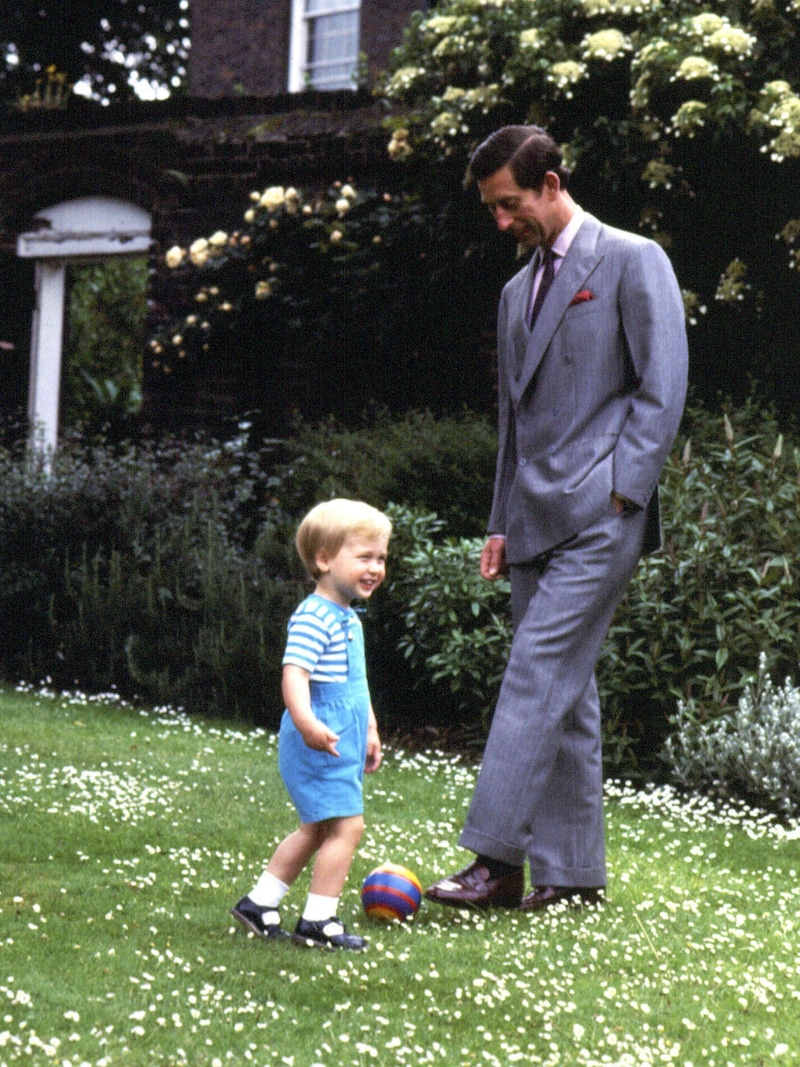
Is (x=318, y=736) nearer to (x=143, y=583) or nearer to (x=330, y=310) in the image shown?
(x=143, y=583)

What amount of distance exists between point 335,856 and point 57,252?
34.1 ft

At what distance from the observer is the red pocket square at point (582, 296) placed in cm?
410

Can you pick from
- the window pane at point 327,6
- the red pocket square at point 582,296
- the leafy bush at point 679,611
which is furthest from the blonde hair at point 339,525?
the window pane at point 327,6

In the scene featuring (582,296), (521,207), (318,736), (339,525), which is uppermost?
(521,207)

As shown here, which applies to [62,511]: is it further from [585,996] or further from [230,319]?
[585,996]

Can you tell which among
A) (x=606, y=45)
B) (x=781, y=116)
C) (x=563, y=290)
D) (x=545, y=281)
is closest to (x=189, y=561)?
(x=606, y=45)

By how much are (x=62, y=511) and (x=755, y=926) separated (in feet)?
19.1

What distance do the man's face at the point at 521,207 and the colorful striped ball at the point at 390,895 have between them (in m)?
1.76

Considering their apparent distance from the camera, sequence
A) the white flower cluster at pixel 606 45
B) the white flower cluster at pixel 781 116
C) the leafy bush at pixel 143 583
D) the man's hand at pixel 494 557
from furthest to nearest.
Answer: the white flower cluster at pixel 606 45
the white flower cluster at pixel 781 116
the leafy bush at pixel 143 583
the man's hand at pixel 494 557

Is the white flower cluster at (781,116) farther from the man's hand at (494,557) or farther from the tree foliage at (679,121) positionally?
the man's hand at (494,557)

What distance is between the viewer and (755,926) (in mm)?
4043

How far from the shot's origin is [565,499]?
3986mm

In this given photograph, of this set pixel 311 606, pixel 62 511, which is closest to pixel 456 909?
pixel 311 606

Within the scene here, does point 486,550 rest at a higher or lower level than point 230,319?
lower
